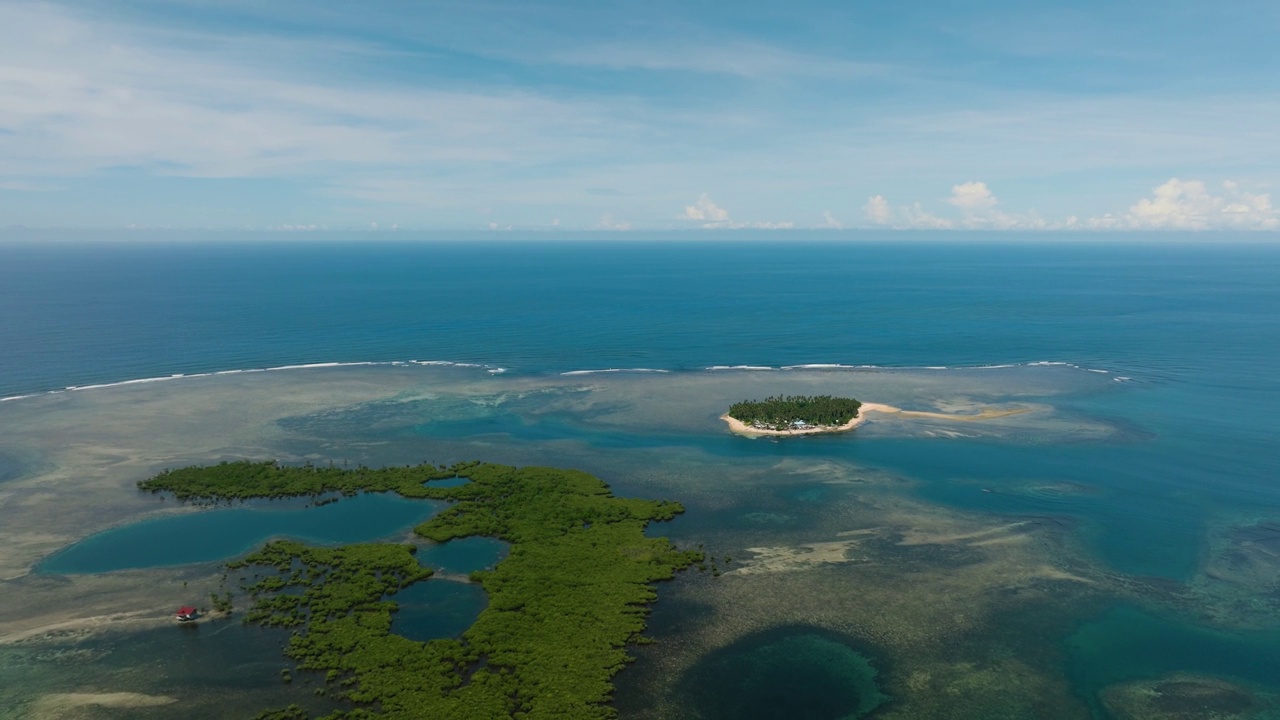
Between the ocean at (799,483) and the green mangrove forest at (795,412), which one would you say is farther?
the green mangrove forest at (795,412)

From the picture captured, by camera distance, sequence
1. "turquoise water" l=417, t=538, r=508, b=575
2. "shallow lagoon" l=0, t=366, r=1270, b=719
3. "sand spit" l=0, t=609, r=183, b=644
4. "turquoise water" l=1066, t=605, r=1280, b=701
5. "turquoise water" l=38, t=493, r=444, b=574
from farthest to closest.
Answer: "turquoise water" l=38, t=493, r=444, b=574
"turquoise water" l=417, t=538, r=508, b=575
"sand spit" l=0, t=609, r=183, b=644
"shallow lagoon" l=0, t=366, r=1270, b=719
"turquoise water" l=1066, t=605, r=1280, b=701

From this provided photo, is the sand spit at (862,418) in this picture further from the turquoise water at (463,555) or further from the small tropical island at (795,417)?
the turquoise water at (463,555)

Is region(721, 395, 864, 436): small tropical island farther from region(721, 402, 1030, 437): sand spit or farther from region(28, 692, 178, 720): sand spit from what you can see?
region(28, 692, 178, 720): sand spit

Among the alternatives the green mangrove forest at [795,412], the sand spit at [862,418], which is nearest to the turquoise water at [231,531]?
the sand spit at [862,418]

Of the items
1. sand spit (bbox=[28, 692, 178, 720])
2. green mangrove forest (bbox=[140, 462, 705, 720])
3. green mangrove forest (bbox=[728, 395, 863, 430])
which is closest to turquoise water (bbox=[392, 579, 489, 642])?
green mangrove forest (bbox=[140, 462, 705, 720])

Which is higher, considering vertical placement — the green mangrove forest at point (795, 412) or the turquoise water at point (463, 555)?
the green mangrove forest at point (795, 412)
